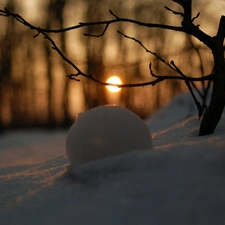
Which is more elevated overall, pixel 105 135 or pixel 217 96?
pixel 217 96

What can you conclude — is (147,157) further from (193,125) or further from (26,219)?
(193,125)

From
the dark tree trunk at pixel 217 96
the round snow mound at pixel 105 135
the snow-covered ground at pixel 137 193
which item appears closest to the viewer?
the snow-covered ground at pixel 137 193

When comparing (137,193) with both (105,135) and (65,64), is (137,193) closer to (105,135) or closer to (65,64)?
(105,135)

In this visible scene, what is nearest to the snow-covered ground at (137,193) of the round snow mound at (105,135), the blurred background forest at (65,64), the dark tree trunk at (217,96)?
the round snow mound at (105,135)

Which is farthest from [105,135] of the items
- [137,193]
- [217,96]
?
[217,96]

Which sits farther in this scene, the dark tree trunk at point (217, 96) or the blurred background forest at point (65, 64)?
the blurred background forest at point (65, 64)

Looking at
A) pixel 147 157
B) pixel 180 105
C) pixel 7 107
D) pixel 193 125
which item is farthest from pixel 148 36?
pixel 147 157

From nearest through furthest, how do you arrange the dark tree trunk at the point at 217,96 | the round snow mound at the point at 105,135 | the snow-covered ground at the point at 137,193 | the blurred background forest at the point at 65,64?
the snow-covered ground at the point at 137,193 < the round snow mound at the point at 105,135 < the dark tree trunk at the point at 217,96 < the blurred background forest at the point at 65,64

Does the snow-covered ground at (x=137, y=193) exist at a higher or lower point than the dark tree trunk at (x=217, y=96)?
lower

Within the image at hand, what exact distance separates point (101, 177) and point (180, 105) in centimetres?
881

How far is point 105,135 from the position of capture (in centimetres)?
281

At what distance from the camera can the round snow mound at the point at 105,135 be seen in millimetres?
2797

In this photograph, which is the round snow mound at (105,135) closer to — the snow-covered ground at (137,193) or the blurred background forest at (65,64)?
the snow-covered ground at (137,193)

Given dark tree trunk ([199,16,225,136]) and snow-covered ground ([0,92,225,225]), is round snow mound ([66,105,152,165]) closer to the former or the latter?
snow-covered ground ([0,92,225,225])
